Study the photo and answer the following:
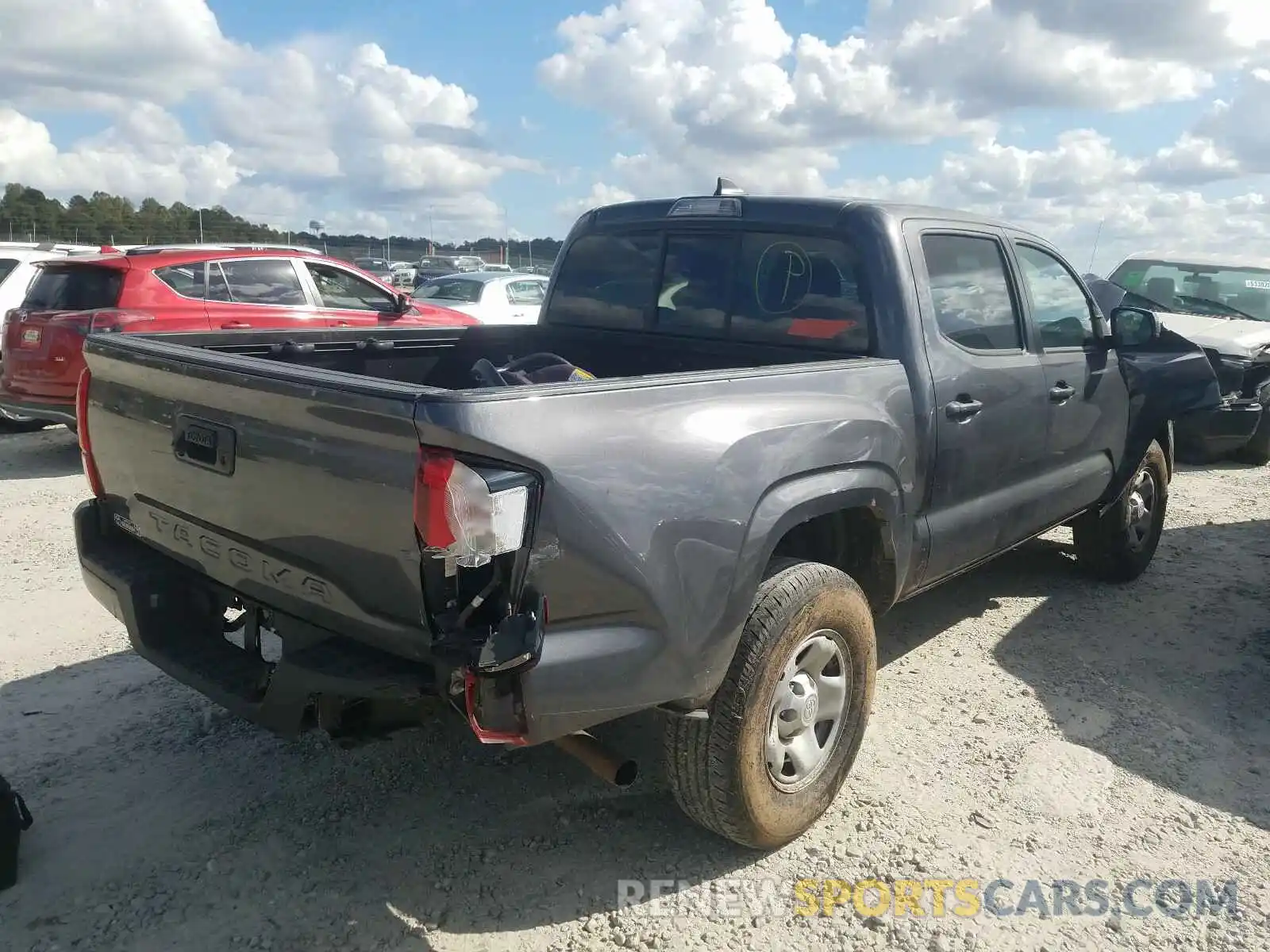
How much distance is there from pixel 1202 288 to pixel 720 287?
8063 mm

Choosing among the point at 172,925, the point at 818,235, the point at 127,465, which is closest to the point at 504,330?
the point at 818,235

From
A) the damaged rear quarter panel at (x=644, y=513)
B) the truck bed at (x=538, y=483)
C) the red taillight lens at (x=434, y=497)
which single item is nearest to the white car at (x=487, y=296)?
the truck bed at (x=538, y=483)

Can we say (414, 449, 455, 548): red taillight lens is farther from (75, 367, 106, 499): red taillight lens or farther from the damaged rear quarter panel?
(75, 367, 106, 499): red taillight lens

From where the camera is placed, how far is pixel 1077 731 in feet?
12.6

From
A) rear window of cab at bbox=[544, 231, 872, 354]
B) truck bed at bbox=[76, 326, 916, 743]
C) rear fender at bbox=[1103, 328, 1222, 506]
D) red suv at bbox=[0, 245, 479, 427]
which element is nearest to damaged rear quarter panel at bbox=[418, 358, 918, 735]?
truck bed at bbox=[76, 326, 916, 743]

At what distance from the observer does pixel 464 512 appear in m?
2.12

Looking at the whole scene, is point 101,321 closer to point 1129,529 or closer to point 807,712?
point 807,712

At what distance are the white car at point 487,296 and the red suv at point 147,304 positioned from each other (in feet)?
10.6

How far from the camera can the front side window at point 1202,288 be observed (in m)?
9.60

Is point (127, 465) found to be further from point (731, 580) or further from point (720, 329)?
point (720, 329)

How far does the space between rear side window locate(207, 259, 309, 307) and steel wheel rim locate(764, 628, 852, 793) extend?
693 centimetres

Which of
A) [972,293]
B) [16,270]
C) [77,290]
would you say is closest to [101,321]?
[77,290]

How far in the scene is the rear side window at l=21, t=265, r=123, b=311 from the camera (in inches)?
307

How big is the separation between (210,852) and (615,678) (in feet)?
4.80
